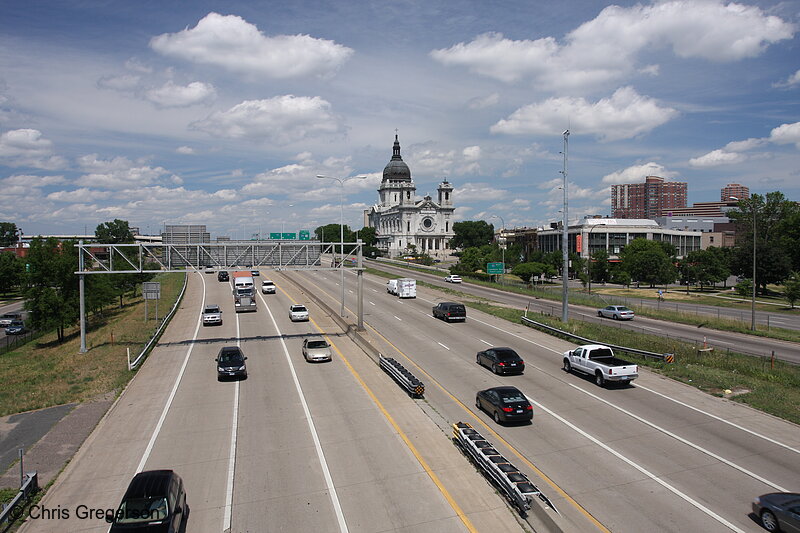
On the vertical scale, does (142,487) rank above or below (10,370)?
above

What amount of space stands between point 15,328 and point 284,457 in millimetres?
49992

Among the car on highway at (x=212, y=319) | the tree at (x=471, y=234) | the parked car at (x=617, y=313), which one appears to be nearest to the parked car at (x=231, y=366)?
the car on highway at (x=212, y=319)

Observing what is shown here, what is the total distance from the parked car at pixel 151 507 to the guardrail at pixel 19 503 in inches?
115

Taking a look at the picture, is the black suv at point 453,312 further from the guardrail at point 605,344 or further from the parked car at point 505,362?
the parked car at point 505,362

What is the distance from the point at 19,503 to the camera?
13461 mm

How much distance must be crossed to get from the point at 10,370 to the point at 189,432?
24.0m

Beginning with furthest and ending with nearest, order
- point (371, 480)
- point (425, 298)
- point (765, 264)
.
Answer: point (765, 264) → point (425, 298) → point (371, 480)

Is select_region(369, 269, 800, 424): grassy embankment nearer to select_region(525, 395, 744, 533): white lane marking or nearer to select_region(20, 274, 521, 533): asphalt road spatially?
select_region(525, 395, 744, 533): white lane marking

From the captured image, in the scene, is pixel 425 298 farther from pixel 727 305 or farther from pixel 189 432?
pixel 189 432

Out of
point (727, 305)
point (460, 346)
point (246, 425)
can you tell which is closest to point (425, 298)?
point (460, 346)

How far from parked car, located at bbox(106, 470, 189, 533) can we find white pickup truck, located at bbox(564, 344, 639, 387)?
1911 cm

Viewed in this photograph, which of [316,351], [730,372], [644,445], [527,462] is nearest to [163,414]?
[316,351]

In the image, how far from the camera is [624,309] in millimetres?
48188

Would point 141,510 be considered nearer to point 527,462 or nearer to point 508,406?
point 527,462
